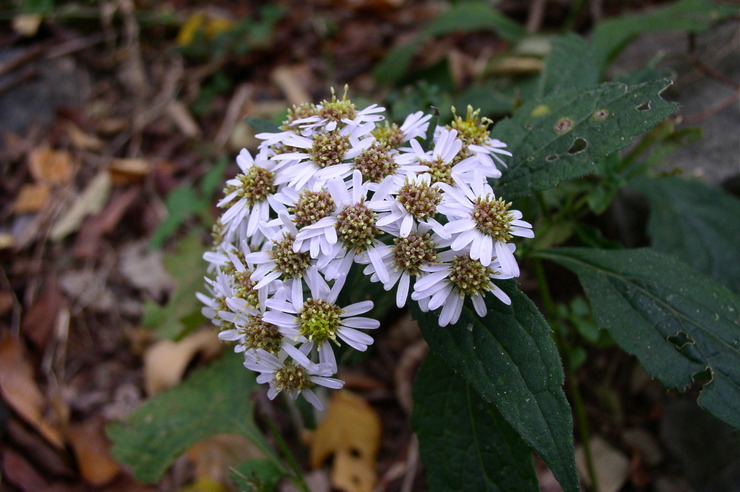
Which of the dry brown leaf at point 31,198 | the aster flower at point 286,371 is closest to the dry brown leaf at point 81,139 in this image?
the dry brown leaf at point 31,198

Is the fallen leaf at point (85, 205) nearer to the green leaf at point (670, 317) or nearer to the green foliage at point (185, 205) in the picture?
the green foliage at point (185, 205)

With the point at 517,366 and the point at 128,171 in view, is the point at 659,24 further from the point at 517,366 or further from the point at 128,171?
the point at 128,171

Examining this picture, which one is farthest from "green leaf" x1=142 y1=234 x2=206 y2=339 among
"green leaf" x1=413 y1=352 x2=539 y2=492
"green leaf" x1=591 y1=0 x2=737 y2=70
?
"green leaf" x1=591 y1=0 x2=737 y2=70

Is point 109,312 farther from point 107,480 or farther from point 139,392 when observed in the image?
point 107,480

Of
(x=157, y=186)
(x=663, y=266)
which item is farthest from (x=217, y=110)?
(x=663, y=266)

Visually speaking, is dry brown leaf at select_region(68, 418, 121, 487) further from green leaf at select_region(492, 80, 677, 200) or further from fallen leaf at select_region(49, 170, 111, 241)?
green leaf at select_region(492, 80, 677, 200)
